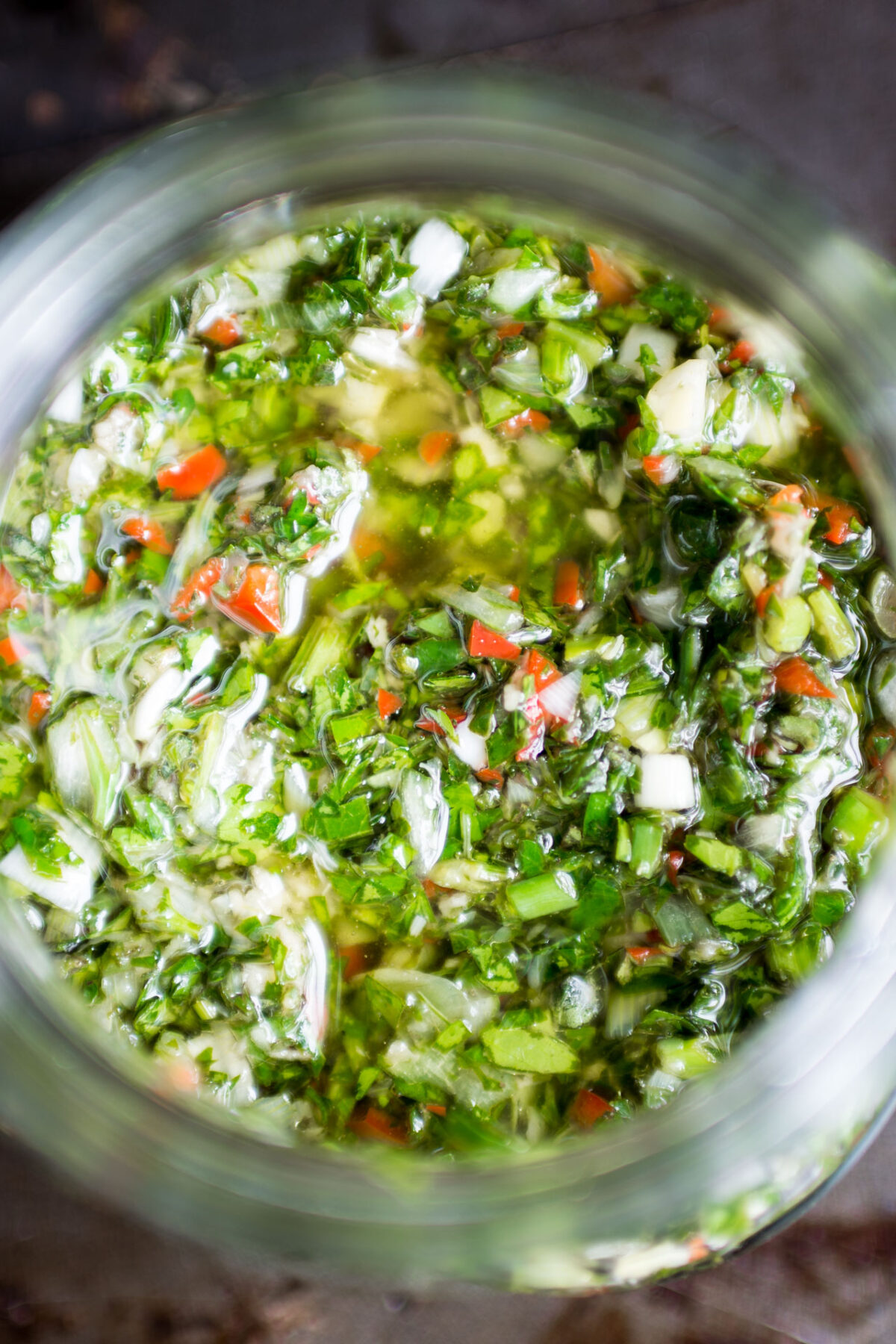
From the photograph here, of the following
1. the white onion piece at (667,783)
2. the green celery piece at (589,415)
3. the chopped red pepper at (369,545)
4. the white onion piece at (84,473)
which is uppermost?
the green celery piece at (589,415)

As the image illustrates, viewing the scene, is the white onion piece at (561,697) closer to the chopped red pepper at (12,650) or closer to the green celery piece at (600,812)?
the green celery piece at (600,812)

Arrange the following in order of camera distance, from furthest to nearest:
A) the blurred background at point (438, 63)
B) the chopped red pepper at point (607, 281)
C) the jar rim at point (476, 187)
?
1. the blurred background at point (438, 63)
2. the chopped red pepper at point (607, 281)
3. the jar rim at point (476, 187)

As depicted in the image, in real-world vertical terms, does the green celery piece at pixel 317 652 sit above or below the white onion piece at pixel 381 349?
below

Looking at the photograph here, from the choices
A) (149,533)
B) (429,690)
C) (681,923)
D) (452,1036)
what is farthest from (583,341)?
(452,1036)

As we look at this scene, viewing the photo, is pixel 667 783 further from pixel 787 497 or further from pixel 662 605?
pixel 787 497

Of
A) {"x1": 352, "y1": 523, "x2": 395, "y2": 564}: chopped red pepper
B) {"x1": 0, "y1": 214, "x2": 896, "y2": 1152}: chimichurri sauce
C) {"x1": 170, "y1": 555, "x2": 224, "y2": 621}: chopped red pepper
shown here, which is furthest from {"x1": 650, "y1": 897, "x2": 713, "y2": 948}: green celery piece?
{"x1": 170, "y1": 555, "x2": 224, "y2": 621}: chopped red pepper

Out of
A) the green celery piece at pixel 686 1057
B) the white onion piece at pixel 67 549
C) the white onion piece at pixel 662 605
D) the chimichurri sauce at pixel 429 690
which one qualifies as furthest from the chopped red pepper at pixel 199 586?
the green celery piece at pixel 686 1057

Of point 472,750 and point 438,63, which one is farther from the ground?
point 438,63

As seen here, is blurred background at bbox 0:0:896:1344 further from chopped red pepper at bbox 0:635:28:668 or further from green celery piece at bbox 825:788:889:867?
chopped red pepper at bbox 0:635:28:668
